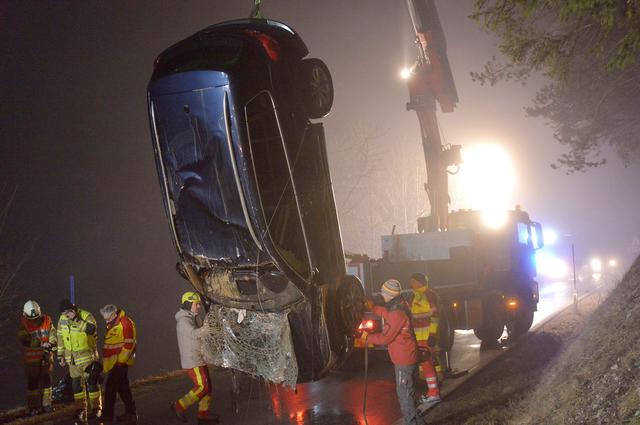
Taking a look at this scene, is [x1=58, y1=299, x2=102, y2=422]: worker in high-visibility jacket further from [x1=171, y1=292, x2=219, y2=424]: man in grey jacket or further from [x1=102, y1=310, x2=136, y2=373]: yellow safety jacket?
[x1=171, y1=292, x2=219, y2=424]: man in grey jacket

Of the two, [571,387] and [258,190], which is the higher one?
[258,190]

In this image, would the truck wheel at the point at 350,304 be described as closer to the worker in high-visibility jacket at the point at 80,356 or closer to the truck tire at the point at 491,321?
the worker in high-visibility jacket at the point at 80,356

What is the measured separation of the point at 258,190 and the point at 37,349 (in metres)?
5.85

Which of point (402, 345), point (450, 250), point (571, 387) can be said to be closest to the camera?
point (571, 387)

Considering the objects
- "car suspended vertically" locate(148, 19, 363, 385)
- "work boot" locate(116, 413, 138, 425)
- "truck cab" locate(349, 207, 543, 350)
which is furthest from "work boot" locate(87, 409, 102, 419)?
"truck cab" locate(349, 207, 543, 350)

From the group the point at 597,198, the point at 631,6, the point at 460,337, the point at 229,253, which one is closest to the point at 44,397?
the point at 229,253

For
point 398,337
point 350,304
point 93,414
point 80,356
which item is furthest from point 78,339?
point 398,337

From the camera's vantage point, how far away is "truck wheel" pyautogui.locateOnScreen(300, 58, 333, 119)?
19.2ft

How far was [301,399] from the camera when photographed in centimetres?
865

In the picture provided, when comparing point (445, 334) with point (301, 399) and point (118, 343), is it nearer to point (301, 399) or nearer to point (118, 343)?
point (301, 399)

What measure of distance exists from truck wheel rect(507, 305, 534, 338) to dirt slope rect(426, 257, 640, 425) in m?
2.39

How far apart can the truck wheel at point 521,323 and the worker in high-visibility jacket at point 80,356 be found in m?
8.99

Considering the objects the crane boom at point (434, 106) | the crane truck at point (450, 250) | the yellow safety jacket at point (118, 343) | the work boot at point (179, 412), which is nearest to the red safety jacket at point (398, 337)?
the work boot at point (179, 412)

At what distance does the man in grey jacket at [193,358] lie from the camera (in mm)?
6996
